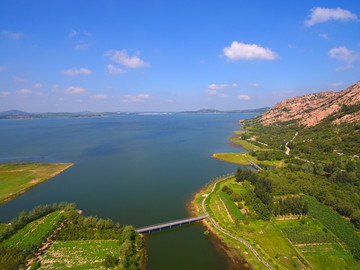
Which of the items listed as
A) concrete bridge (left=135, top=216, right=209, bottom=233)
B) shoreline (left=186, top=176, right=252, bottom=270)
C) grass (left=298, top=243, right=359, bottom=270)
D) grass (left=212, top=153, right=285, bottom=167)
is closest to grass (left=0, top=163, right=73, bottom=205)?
concrete bridge (left=135, top=216, right=209, bottom=233)

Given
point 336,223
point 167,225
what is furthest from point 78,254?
point 336,223

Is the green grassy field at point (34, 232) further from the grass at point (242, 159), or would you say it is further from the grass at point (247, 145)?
the grass at point (247, 145)

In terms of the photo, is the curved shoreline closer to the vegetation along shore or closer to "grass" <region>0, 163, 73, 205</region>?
the vegetation along shore

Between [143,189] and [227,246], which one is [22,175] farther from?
[227,246]

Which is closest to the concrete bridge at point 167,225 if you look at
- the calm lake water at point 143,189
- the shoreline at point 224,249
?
the calm lake water at point 143,189

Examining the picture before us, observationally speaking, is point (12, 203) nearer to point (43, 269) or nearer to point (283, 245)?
point (43, 269)

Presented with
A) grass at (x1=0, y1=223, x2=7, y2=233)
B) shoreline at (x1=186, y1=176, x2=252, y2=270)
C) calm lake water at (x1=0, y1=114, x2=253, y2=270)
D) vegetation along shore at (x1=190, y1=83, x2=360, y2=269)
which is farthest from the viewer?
grass at (x1=0, y1=223, x2=7, y2=233)
